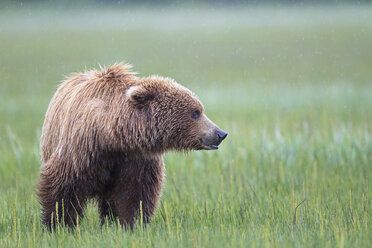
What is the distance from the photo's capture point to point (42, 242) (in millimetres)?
4270

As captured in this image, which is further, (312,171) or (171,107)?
(312,171)

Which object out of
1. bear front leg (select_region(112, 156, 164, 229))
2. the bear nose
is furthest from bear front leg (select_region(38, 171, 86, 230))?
the bear nose

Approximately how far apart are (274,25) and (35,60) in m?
11.7

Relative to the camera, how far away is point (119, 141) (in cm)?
458

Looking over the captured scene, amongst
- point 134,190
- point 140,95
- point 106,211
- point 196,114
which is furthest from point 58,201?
point 196,114

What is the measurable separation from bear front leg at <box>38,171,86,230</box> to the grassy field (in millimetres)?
139

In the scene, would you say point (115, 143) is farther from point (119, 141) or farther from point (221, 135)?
point (221, 135)

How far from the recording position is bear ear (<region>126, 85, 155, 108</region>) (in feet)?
15.0

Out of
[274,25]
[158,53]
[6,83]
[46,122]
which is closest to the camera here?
[46,122]

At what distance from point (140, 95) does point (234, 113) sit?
25.7ft

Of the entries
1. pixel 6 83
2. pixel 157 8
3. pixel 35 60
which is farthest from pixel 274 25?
pixel 6 83

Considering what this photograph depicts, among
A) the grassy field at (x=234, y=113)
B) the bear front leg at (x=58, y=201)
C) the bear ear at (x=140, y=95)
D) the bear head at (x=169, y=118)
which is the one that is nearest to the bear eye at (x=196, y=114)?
the bear head at (x=169, y=118)

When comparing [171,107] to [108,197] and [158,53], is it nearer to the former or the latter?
[108,197]

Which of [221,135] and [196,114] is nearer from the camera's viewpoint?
[221,135]
